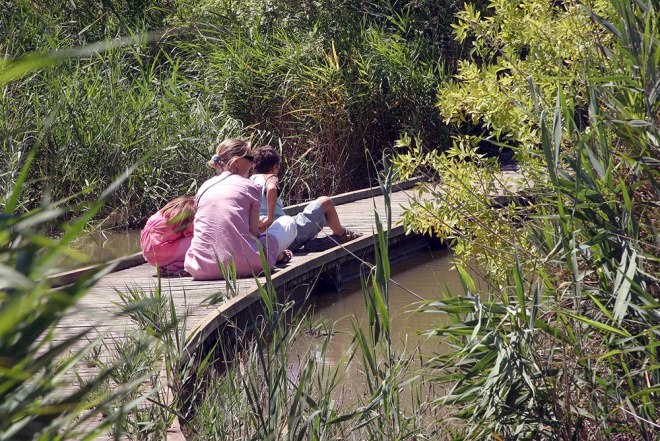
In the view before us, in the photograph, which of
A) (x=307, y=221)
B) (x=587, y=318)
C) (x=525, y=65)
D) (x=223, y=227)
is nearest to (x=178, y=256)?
(x=223, y=227)

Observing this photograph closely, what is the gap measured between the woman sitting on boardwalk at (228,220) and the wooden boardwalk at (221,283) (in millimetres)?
136

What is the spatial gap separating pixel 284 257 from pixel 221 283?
845 mm

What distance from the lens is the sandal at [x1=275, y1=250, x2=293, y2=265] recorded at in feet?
21.5

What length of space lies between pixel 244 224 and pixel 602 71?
2.95 m

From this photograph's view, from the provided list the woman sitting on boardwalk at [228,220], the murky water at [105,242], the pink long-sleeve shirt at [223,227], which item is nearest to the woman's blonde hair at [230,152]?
the woman sitting on boardwalk at [228,220]

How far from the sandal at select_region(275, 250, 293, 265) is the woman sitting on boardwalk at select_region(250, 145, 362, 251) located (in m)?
0.24

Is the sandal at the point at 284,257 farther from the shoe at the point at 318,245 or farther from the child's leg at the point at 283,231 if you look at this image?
the shoe at the point at 318,245

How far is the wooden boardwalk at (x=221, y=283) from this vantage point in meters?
4.25

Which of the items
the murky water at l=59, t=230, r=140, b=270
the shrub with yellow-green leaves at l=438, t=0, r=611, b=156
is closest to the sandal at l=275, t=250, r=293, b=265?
the murky water at l=59, t=230, r=140, b=270

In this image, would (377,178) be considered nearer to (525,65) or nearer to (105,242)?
(525,65)

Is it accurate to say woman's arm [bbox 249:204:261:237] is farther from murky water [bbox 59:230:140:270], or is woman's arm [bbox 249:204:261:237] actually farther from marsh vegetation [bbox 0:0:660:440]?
murky water [bbox 59:230:140:270]

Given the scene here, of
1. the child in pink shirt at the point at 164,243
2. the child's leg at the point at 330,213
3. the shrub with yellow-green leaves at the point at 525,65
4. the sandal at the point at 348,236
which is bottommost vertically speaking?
the sandal at the point at 348,236

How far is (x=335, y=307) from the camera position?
7031 millimetres

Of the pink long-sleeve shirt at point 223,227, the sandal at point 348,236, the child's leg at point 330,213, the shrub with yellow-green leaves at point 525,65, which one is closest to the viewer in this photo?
the shrub with yellow-green leaves at point 525,65
